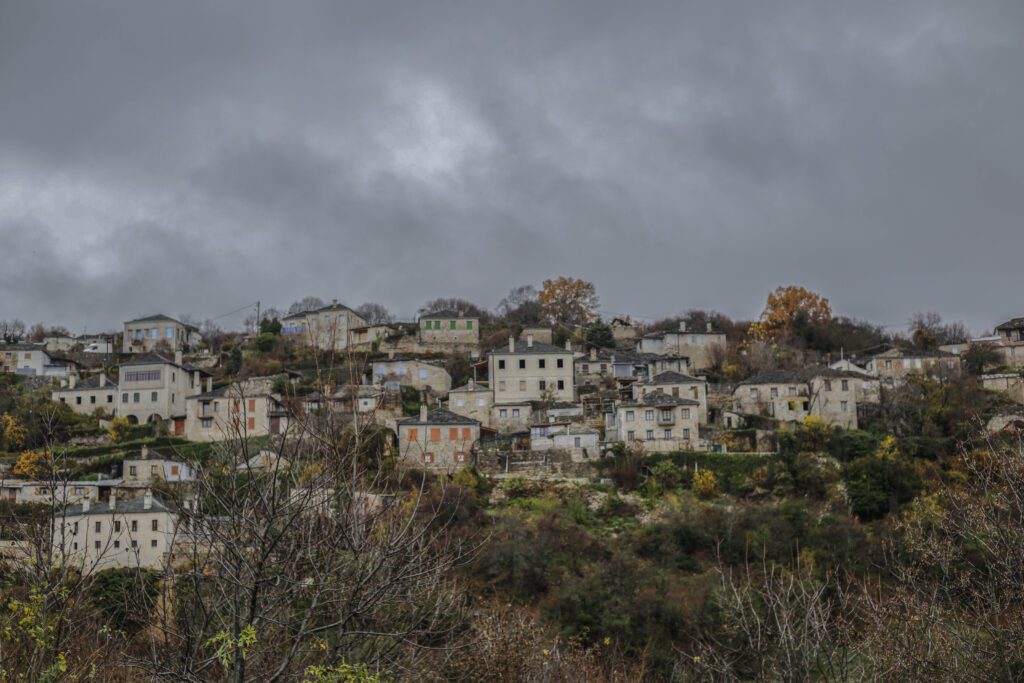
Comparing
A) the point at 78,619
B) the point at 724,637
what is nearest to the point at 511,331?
the point at 724,637

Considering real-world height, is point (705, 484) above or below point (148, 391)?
below

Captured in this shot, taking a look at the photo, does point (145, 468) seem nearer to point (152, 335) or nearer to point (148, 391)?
point (148, 391)

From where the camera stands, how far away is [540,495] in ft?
148

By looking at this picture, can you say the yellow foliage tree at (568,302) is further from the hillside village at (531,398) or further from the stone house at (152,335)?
the stone house at (152,335)

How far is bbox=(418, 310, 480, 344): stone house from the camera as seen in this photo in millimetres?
71188

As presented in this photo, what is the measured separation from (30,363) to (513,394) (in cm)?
3502

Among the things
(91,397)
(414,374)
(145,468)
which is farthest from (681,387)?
(91,397)

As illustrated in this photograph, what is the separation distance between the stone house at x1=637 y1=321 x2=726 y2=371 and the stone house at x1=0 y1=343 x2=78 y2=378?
39954mm

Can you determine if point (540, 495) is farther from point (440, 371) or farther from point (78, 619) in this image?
point (78, 619)

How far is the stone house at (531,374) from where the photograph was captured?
58.4m

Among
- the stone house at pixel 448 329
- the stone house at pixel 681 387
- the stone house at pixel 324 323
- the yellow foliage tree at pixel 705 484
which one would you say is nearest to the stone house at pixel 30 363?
the stone house at pixel 324 323

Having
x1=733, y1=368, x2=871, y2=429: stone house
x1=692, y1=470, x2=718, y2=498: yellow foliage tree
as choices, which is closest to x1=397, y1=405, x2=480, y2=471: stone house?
x1=692, y1=470, x2=718, y2=498: yellow foliage tree

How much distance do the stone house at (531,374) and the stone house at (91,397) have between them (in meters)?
22.5

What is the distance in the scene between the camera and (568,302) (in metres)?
84.1
